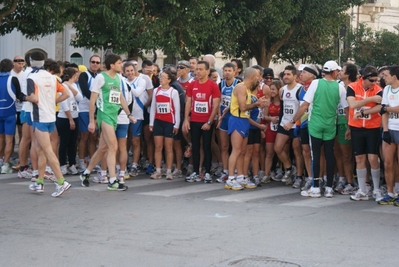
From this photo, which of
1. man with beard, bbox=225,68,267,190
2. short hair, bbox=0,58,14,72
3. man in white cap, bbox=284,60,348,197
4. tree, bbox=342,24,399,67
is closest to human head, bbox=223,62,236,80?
man with beard, bbox=225,68,267,190

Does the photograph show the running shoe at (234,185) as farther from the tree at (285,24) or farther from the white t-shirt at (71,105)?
the tree at (285,24)

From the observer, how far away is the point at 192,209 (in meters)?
11.5

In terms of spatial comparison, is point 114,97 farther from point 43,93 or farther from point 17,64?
point 17,64

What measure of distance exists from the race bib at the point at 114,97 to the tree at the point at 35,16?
9945mm

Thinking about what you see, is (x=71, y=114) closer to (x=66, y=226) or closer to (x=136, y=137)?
(x=136, y=137)

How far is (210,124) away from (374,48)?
37875mm

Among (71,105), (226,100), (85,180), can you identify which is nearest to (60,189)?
(85,180)

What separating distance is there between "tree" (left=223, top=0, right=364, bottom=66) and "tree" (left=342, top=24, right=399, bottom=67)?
893cm

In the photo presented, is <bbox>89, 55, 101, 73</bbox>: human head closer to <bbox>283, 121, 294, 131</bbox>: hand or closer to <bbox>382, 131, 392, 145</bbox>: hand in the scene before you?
<bbox>283, 121, 294, 131</bbox>: hand

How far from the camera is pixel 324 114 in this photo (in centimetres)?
1280

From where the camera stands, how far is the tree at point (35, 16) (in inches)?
885

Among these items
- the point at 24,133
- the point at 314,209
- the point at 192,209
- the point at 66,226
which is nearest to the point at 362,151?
the point at 314,209

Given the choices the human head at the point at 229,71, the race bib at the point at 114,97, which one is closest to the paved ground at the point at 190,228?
the race bib at the point at 114,97

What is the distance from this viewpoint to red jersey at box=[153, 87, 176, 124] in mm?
14695
